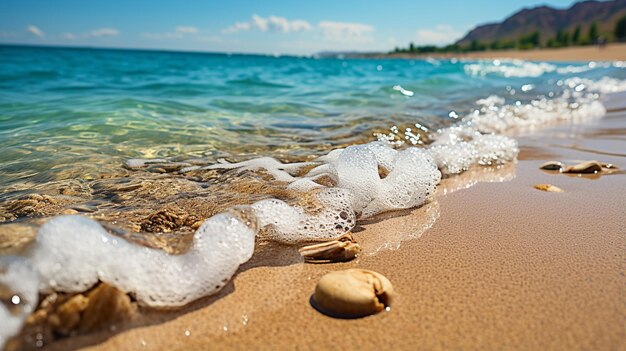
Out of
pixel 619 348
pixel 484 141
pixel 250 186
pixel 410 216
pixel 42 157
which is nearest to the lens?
pixel 619 348

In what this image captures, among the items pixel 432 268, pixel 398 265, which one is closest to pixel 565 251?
pixel 432 268

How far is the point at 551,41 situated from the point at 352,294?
7208 centimetres

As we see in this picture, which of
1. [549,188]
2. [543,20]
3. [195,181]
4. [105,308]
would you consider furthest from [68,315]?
[543,20]

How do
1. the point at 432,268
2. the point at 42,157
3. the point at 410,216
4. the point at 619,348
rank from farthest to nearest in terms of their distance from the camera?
1. the point at 42,157
2. the point at 410,216
3. the point at 432,268
4. the point at 619,348

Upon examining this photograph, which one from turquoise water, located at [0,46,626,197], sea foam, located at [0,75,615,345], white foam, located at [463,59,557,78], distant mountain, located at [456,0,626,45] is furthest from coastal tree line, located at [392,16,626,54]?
distant mountain, located at [456,0,626,45]

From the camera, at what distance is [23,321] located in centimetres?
108

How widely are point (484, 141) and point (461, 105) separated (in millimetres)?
3439

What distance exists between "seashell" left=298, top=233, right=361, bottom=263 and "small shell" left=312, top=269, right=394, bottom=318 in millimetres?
275

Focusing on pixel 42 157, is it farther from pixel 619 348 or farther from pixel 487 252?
pixel 619 348

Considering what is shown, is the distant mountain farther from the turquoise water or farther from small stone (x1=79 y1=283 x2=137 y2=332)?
small stone (x1=79 y1=283 x2=137 y2=332)

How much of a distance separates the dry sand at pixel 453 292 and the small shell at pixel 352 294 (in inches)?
1.3

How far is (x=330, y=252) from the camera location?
5.25ft

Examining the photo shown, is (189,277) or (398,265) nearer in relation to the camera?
(189,277)

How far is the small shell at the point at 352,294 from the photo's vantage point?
1214 millimetres
